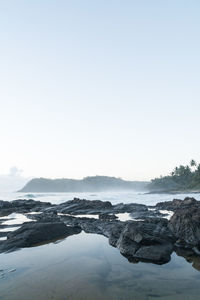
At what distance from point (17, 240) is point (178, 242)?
9.09 metres

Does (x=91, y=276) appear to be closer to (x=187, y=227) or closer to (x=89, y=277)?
(x=89, y=277)

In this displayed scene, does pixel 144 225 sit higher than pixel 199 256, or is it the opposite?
pixel 144 225

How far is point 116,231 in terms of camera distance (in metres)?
14.4

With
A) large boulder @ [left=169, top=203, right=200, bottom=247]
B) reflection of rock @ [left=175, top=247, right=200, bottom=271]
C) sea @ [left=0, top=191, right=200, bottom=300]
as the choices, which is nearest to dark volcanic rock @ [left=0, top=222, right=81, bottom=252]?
sea @ [left=0, top=191, right=200, bottom=300]

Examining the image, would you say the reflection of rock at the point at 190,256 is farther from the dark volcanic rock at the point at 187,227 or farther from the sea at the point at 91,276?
the dark volcanic rock at the point at 187,227

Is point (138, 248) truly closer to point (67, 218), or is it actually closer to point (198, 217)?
point (198, 217)

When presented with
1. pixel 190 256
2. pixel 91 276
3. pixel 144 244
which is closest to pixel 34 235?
pixel 91 276

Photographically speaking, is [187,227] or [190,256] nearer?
[190,256]

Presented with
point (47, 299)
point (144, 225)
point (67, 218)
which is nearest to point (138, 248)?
point (144, 225)

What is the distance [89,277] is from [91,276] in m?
0.13

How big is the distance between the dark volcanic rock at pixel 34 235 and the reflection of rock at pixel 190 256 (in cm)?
740

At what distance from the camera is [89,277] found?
27.8 feet

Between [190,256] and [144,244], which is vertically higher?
[144,244]

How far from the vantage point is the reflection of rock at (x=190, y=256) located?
32.2 feet
